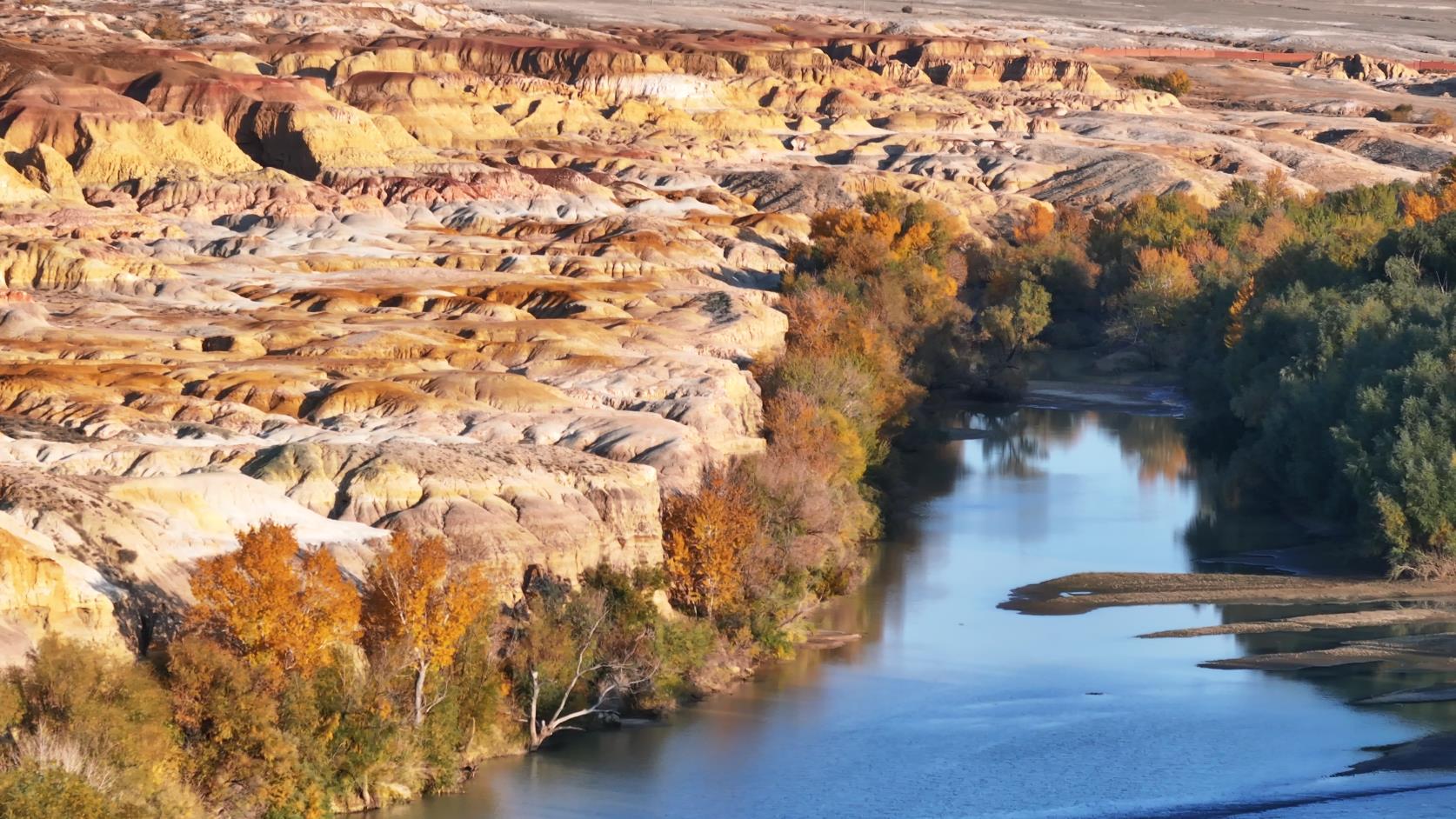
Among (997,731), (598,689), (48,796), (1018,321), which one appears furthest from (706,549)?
(1018,321)

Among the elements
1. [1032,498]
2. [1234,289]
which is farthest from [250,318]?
[1234,289]

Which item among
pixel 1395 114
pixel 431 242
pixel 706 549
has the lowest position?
pixel 431 242

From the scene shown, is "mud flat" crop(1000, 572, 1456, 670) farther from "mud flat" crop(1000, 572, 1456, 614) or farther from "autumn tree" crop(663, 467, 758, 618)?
"autumn tree" crop(663, 467, 758, 618)

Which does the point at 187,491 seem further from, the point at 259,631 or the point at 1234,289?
the point at 1234,289

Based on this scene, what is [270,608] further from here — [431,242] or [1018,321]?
[431,242]

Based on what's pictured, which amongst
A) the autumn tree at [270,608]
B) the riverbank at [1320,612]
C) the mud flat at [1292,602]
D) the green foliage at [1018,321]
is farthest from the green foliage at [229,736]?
the green foliage at [1018,321]

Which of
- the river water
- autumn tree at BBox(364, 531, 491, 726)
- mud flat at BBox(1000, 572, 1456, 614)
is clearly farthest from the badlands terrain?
mud flat at BBox(1000, 572, 1456, 614)
